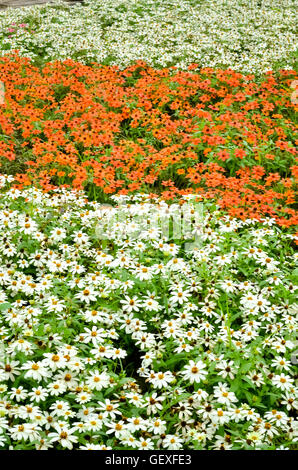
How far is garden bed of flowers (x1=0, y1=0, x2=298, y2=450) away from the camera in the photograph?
2.83m

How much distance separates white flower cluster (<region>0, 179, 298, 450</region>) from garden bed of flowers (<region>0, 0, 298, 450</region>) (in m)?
0.02

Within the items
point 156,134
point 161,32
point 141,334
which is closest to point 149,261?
point 141,334

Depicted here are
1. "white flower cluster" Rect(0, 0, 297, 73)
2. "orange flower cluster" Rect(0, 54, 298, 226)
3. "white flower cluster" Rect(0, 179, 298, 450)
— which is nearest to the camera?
"white flower cluster" Rect(0, 179, 298, 450)

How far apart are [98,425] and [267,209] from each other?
119 inches

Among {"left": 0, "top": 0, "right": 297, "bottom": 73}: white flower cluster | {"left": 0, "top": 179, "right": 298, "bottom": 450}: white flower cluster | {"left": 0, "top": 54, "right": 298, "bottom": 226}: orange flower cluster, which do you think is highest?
{"left": 0, "top": 0, "right": 297, "bottom": 73}: white flower cluster

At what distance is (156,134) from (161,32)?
170 inches

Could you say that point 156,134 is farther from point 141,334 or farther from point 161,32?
point 161,32

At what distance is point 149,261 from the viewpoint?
3.85 meters

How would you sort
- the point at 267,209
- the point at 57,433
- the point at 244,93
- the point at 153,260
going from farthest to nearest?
the point at 244,93 → the point at 267,209 → the point at 153,260 → the point at 57,433

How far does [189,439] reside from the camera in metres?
2.77

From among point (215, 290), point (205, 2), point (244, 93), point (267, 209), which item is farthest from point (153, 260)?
point (205, 2)

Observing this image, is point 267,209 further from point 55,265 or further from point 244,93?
point 244,93

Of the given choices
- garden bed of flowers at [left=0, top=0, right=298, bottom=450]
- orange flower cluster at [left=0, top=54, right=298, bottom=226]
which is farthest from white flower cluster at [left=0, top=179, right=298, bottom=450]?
orange flower cluster at [left=0, top=54, right=298, bottom=226]

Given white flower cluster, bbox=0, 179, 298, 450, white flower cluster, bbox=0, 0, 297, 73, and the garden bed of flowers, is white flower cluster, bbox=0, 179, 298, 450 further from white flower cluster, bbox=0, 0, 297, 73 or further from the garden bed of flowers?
white flower cluster, bbox=0, 0, 297, 73
